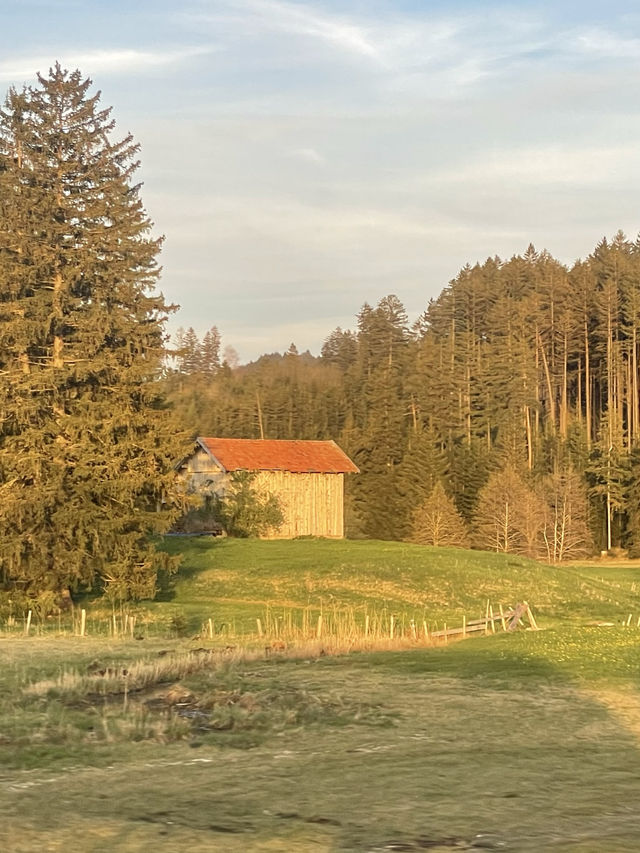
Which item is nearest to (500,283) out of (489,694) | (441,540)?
(441,540)

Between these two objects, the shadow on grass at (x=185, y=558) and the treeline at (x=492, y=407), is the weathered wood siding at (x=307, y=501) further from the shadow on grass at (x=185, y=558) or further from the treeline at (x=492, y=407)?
the treeline at (x=492, y=407)

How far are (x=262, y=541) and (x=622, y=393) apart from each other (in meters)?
57.0

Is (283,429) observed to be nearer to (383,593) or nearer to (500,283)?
(500,283)

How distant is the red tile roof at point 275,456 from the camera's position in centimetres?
6278

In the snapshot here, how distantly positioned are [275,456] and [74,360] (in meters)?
30.8

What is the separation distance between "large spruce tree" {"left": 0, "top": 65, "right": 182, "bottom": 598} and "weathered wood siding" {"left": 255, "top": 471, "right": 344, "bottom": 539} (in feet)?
85.8

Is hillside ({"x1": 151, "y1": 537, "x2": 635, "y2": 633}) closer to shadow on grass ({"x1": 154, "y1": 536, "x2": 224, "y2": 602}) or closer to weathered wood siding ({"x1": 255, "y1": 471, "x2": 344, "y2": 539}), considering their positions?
shadow on grass ({"x1": 154, "y1": 536, "x2": 224, "y2": 602})

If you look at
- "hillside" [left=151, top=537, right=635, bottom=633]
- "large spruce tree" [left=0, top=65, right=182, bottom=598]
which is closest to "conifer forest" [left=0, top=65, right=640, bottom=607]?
"large spruce tree" [left=0, top=65, right=182, bottom=598]

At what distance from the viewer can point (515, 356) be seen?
10188cm

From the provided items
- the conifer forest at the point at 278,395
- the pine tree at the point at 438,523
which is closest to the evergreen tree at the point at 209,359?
the conifer forest at the point at 278,395

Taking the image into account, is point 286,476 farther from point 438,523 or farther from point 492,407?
point 492,407

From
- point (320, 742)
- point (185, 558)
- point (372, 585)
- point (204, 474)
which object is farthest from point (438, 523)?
point (320, 742)

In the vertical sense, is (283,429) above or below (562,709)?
above

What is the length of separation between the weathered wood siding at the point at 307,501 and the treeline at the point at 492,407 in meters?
11.2
